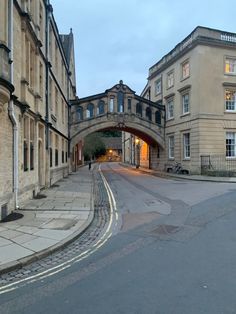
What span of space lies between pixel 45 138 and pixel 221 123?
1709cm

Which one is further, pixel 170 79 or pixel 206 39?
pixel 170 79

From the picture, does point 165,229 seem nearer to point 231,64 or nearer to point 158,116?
point 231,64

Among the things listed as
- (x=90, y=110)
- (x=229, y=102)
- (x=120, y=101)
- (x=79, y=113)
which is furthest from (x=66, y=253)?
(x=120, y=101)

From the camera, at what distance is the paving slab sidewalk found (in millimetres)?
5812

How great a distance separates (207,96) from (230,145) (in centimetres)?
494

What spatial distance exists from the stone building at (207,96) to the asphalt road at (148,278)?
64.5 ft

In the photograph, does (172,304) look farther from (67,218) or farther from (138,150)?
(138,150)

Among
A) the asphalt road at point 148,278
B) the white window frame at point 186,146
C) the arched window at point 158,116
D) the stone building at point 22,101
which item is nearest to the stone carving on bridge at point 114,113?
the arched window at point 158,116

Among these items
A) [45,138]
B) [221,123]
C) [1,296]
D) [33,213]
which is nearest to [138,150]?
[221,123]

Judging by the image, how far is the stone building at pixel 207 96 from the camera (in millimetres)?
27250

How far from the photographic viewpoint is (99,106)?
33.7 metres

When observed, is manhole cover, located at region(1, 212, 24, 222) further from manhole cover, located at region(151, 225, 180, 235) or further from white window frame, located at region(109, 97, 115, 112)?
white window frame, located at region(109, 97, 115, 112)

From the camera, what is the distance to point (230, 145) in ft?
93.3

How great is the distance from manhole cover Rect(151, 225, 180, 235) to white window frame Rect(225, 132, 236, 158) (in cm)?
2162
